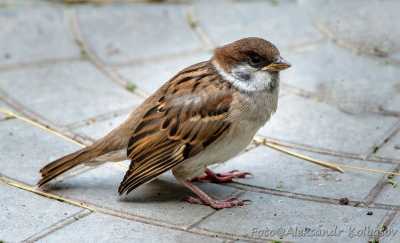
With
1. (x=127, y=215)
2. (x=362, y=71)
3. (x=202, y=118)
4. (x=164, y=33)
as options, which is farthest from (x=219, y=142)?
(x=164, y=33)

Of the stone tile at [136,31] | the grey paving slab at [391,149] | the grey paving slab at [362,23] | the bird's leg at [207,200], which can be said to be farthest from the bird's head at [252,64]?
the grey paving slab at [362,23]

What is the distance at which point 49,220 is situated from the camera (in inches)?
167

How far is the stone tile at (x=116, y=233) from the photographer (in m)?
4.04

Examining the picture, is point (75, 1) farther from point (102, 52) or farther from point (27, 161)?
point (27, 161)

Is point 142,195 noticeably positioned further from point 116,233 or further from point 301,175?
point 301,175

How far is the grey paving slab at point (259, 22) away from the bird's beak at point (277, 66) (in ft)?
7.88

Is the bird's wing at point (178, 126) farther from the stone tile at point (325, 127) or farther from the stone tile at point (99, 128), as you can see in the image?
the stone tile at point (325, 127)

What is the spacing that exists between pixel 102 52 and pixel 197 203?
260 centimetres

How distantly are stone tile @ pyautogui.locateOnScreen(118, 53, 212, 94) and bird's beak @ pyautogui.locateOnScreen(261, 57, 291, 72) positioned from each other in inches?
73.9

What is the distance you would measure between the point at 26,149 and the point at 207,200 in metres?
1.40

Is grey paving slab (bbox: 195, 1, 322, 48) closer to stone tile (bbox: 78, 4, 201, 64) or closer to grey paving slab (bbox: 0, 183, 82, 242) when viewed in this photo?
stone tile (bbox: 78, 4, 201, 64)

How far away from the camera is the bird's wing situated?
14.4 ft

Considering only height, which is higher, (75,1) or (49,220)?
(75,1)

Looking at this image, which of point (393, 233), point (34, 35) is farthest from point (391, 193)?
point (34, 35)
